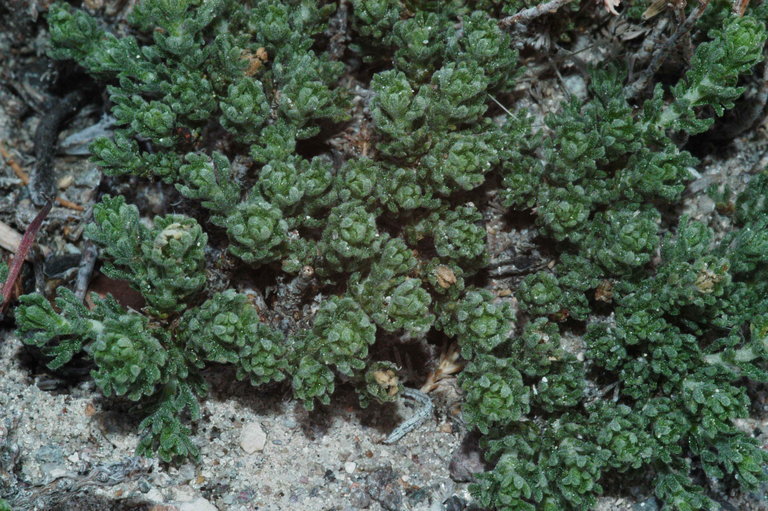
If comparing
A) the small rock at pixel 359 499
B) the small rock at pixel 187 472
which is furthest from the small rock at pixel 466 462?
the small rock at pixel 187 472

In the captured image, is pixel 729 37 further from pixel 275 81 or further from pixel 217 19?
pixel 217 19

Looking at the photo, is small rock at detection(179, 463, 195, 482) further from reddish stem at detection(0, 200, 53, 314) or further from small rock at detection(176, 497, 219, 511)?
reddish stem at detection(0, 200, 53, 314)

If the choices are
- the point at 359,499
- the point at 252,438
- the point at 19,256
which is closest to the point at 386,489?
the point at 359,499

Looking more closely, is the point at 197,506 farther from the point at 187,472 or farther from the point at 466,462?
the point at 466,462

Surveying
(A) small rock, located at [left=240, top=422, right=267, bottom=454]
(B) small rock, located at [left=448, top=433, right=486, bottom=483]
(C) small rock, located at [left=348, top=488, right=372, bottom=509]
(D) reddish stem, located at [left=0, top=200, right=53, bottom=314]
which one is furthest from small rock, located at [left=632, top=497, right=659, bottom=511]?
(D) reddish stem, located at [left=0, top=200, right=53, bottom=314]

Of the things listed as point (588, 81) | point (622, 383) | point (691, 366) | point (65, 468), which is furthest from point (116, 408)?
point (588, 81)
